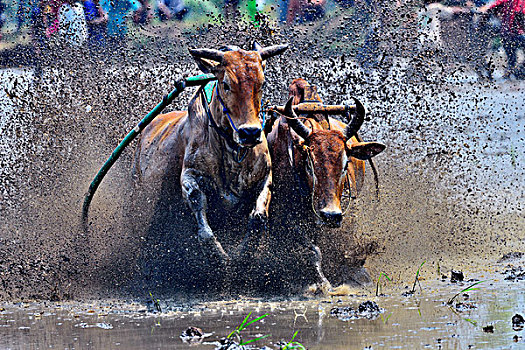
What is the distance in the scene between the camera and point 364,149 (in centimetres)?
719

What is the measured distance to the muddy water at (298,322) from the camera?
190 inches

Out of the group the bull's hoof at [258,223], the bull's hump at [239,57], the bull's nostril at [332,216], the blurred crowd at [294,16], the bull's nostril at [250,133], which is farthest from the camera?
the blurred crowd at [294,16]

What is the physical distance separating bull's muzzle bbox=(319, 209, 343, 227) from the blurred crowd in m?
3.58

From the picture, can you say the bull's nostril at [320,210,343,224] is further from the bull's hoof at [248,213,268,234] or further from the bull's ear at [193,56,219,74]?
the bull's ear at [193,56,219,74]

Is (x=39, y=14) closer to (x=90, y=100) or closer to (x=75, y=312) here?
(x=90, y=100)

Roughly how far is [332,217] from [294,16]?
488 centimetres

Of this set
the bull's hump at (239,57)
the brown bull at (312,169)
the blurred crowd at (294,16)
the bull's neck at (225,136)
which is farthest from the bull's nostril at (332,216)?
the blurred crowd at (294,16)

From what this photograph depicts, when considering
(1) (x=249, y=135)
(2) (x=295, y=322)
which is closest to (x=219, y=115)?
(1) (x=249, y=135)

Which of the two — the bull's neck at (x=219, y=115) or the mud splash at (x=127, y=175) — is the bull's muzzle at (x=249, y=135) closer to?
the bull's neck at (x=219, y=115)

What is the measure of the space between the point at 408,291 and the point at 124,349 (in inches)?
106

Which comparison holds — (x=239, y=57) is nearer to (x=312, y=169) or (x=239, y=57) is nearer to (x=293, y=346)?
(x=312, y=169)

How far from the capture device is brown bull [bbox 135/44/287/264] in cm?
659

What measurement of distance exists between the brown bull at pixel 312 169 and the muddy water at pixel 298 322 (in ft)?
2.56

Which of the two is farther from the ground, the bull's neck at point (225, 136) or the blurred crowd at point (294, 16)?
the blurred crowd at point (294, 16)
